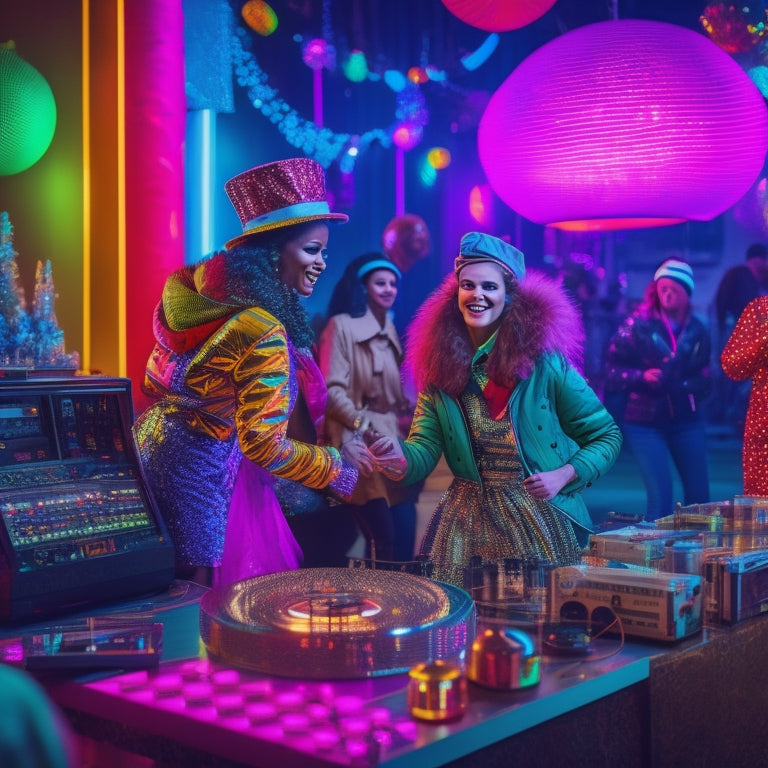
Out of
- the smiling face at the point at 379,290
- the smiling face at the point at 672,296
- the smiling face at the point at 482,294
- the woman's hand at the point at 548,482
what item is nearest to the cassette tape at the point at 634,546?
the woman's hand at the point at 548,482

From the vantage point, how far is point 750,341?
3.28 metres

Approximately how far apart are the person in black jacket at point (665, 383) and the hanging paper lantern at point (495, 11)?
169 centimetres

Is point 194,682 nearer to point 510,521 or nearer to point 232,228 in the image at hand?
point 510,521

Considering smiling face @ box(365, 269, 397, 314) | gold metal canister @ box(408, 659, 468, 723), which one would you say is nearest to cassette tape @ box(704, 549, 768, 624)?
gold metal canister @ box(408, 659, 468, 723)

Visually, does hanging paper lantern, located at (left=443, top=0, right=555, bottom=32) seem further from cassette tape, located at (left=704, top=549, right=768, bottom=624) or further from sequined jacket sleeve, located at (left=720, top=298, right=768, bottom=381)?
cassette tape, located at (left=704, top=549, right=768, bottom=624)

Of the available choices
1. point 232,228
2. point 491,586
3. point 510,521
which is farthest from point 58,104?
point 491,586

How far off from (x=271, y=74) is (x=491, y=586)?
3836mm

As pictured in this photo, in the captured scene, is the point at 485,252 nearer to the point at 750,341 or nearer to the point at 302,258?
the point at 302,258

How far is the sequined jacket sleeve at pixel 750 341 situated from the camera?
3.27 metres

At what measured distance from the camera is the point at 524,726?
1.07 metres

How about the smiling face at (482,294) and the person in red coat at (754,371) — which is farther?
the person in red coat at (754,371)

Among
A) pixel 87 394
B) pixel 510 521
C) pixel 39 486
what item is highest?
pixel 87 394

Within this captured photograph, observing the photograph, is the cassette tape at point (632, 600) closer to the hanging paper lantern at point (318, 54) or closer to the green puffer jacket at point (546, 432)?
the green puffer jacket at point (546, 432)

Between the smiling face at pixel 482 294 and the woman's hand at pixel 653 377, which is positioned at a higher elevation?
the smiling face at pixel 482 294
